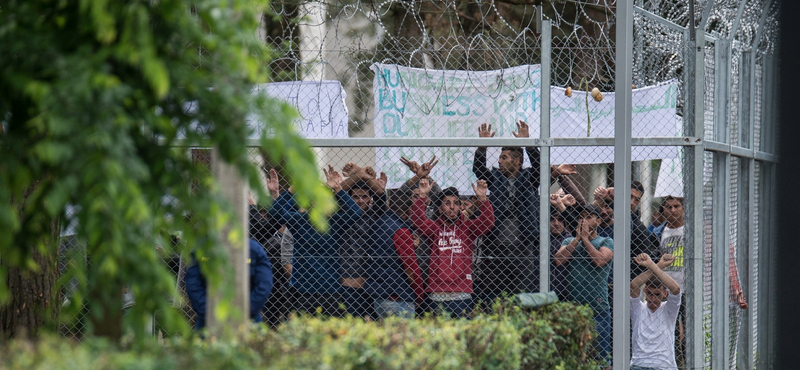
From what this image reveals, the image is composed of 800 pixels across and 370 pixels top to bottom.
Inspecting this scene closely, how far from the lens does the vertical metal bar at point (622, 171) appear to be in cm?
518

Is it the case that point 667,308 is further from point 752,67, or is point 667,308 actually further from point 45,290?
point 45,290

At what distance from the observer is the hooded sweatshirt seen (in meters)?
6.29

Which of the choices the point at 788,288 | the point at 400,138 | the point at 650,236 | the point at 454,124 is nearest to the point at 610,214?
the point at 650,236

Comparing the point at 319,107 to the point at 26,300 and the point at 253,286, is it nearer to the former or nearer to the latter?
the point at 253,286

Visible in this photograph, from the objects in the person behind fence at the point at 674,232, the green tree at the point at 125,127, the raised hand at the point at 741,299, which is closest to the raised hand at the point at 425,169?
the person behind fence at the point at 674,232

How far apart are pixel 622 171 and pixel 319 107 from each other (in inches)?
95.3

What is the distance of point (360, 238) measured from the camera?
21.0 ft

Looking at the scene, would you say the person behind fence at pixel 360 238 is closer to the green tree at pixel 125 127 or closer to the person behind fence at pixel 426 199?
the person behind fence at pixel 426 199

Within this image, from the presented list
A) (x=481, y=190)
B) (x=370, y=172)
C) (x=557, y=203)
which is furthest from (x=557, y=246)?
(x=370, y=172)

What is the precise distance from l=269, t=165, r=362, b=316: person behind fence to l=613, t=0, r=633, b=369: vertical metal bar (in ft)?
6.70

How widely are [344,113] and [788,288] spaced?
11.9 feet

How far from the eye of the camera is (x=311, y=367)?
3096mm

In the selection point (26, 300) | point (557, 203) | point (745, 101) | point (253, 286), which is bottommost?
point (26, 300)

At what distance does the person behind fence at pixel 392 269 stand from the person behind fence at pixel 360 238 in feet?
0.18
